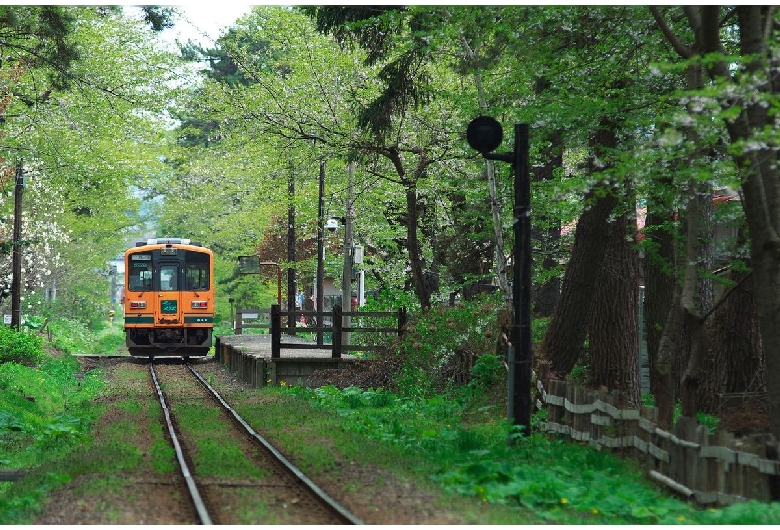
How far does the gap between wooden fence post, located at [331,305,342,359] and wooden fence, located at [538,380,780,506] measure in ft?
33.3

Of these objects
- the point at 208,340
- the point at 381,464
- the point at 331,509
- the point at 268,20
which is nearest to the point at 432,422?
the point at 381,464

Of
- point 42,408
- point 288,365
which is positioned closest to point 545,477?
point 42,408

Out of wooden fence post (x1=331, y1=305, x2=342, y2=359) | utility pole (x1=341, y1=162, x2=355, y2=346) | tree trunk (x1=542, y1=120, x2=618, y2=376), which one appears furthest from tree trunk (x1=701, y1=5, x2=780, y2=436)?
utility pole (x1=341, y1=162, x2=355, y2=346)

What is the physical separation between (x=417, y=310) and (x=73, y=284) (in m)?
25.7

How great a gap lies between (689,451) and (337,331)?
12849 mm

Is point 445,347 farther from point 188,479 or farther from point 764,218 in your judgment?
point 188,479

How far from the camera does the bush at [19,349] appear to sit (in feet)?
72.0

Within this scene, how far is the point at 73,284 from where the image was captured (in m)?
42.7

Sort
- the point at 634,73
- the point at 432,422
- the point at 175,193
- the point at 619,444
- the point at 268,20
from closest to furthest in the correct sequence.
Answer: the point at 619,444
the point at 634,73
the point at 432,422
the point at 268,20
the point at 175,193

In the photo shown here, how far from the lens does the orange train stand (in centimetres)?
2847

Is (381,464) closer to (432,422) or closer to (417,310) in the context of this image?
(432,422)

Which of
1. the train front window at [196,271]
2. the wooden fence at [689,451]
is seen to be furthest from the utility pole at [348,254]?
the wooden fence at [689,451]

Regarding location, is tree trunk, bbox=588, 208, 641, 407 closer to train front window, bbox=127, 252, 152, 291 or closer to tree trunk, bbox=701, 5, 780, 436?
tree trunk, bbox=701, 5, 780, 436

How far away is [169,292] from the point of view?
2850cm
